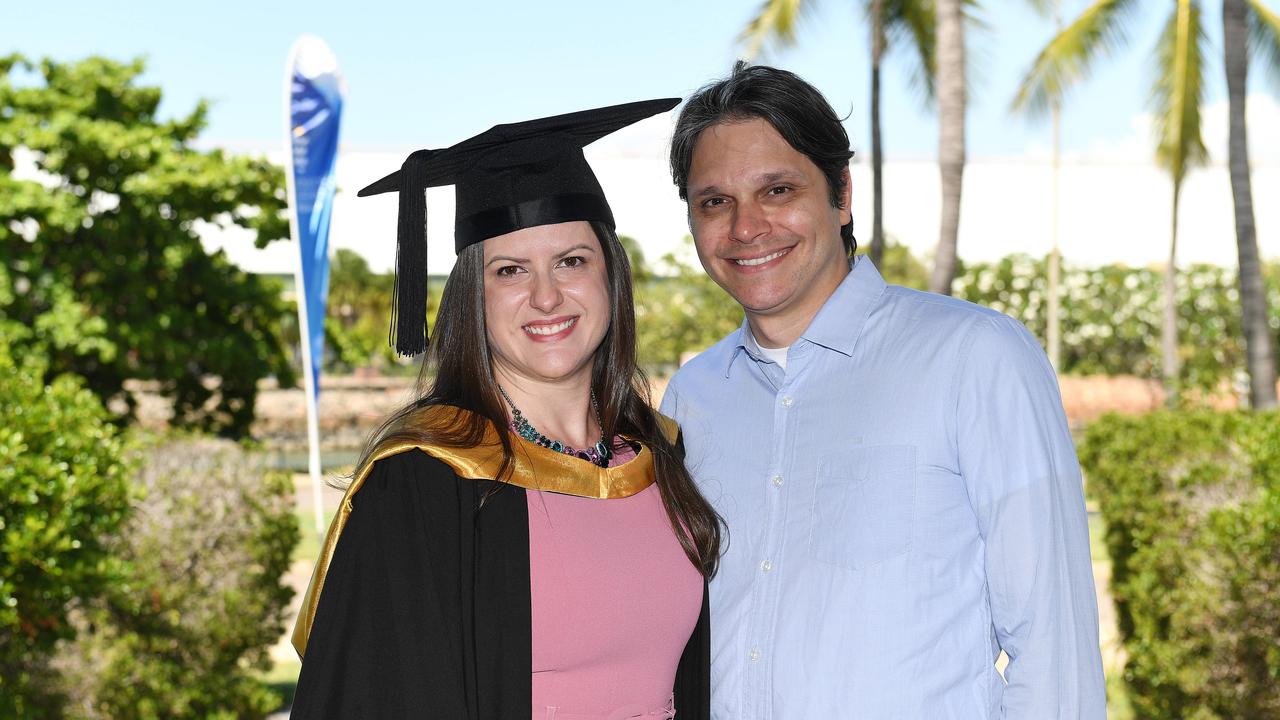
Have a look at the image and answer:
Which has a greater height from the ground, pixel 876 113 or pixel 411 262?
pixel 876 113

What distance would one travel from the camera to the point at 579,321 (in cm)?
232

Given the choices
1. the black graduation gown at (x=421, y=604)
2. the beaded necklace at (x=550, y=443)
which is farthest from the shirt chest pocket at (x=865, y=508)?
the black graduation gown at (x=421, y=604)

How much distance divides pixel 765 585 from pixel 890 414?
409 millimetres

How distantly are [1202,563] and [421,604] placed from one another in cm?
420

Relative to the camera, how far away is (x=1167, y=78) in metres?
21.3

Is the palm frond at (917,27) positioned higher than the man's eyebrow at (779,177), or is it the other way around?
the palm frond at (917,27)

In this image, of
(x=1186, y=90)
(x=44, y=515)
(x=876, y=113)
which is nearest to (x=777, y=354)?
(x=44, y=515)

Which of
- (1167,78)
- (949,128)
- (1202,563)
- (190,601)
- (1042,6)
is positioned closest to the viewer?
(1202,563)

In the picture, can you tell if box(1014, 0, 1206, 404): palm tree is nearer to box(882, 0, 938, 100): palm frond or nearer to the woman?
box(882, 0, 938, 100): palm frond

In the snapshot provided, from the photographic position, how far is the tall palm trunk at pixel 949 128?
9453 millimetres

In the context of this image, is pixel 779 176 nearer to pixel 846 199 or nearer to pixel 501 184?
pixel 846 199

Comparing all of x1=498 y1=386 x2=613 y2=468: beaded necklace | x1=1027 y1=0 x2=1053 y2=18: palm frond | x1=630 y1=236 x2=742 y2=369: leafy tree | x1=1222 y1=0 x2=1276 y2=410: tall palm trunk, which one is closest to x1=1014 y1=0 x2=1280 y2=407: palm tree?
x1=1222 y1=0 x2=1276 y2=410: tall palm trunk

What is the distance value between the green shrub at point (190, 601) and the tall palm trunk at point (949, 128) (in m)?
5.74

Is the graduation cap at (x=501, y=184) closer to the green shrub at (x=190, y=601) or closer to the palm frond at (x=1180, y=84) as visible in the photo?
the green shrub at (x=190, y=601)
